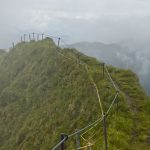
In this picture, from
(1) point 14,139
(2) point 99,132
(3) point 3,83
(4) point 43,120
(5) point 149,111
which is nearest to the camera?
(2) point 99,132

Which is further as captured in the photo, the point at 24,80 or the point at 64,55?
the point at 24,80

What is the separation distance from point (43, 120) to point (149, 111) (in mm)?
16134

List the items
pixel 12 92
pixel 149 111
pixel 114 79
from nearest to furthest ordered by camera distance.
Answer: pixel 149 111, pixel 114 79, pixel 12 92

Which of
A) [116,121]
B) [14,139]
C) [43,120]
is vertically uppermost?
[116,121]

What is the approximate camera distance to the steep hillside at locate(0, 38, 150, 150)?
2997 cm

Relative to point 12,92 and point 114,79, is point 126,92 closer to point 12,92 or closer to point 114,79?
point 114,79

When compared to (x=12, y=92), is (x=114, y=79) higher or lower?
higher

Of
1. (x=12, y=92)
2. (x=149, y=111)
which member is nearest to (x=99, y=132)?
(x=149, y=111)

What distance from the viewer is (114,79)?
4234cm

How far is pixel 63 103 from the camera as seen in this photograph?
44.3 meters

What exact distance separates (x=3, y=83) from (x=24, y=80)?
413 inches

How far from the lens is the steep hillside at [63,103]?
30.0 metres

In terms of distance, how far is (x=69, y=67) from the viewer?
5144cm

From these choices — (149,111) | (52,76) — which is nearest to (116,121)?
(149,111)
